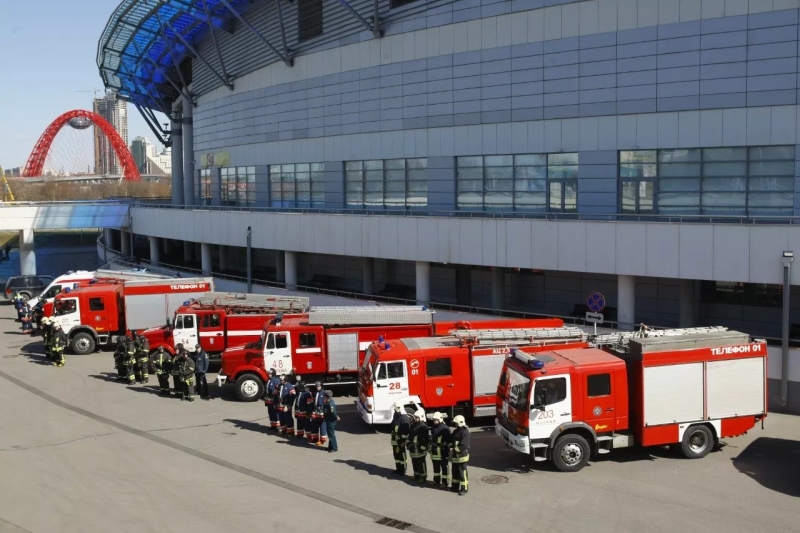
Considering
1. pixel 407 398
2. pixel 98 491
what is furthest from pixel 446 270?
pixel 98 491

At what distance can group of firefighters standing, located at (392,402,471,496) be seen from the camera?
1384 cm

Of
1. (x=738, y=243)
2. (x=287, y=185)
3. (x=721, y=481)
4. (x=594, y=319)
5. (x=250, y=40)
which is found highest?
(x=250, y=40)

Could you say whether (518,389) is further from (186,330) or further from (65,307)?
(65,307)

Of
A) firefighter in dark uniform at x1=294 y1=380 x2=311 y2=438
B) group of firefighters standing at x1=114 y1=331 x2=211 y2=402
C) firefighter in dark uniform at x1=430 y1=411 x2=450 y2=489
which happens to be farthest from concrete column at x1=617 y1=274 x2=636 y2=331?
group of firefighters standing at x1=114 y1=331 x2=211 y2=402

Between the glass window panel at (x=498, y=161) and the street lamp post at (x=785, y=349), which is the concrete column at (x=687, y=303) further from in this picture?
the glass window panel at (x=498, y=161)

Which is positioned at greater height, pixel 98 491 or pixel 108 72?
pixel 108 72

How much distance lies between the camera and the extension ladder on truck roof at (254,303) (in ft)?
81.0

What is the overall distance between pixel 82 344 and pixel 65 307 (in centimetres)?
142

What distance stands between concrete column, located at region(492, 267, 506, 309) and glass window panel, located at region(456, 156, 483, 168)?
4.05m

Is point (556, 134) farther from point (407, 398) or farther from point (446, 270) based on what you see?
point (407, 398)

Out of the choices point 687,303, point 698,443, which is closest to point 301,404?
point 698,443

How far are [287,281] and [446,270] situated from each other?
804 centimetres

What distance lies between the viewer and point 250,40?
141ft

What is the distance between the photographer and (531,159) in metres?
27.8
